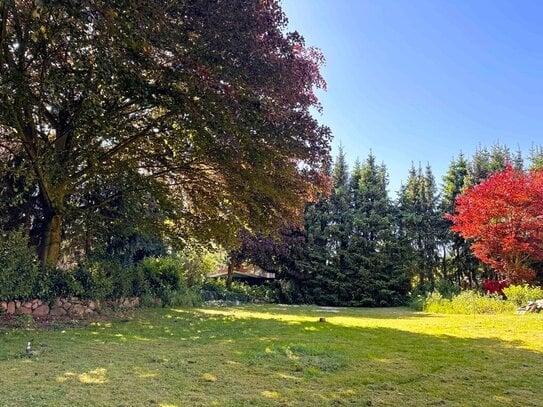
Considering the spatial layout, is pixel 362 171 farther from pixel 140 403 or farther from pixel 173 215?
pixel 140 403

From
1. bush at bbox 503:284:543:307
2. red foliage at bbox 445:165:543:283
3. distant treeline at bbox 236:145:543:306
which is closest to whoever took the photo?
bush at bbox 503:284:543:307

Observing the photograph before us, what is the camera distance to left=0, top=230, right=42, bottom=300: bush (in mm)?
7816

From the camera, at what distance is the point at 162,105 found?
19.9ft

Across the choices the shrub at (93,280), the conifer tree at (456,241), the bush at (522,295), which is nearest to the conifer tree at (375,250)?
the conifer tree at (456,241)

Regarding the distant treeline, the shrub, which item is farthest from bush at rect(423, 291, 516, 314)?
the shrub

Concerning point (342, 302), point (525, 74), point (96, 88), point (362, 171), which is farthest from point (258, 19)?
point (362, 171)

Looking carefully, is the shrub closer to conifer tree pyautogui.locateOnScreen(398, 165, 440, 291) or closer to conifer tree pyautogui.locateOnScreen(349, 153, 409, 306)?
conifer tree pyautogui.locateOnScreen(349, 153, 409, 306)

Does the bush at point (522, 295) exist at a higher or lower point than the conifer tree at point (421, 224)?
lower

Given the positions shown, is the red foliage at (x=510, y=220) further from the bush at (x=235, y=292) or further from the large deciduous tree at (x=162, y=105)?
the bush at (x=235, y=292)

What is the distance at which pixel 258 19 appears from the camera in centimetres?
632

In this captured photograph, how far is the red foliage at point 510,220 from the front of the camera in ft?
46.4

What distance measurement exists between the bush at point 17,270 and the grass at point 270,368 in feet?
5.29

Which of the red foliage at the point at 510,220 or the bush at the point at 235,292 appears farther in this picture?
the bush at the point at 235,292

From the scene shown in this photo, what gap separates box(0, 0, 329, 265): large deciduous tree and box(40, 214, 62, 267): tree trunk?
0.10 ft
